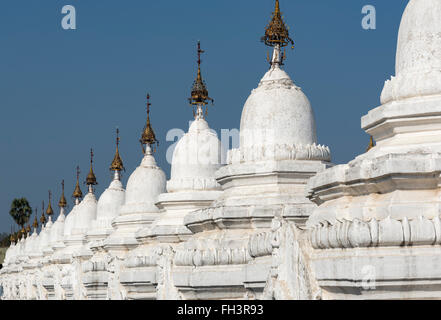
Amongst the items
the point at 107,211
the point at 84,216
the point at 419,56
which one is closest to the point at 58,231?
A: the point at 84,216

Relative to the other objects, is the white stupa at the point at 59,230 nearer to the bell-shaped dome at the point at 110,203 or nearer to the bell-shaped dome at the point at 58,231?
the bell-shaped dome at the point at 58,231

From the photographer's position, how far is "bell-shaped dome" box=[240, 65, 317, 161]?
19.4 m

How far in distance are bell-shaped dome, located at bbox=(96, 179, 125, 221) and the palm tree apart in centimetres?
8013

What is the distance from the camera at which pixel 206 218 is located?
19547mm

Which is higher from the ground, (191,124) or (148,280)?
(191,124)

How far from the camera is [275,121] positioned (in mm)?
19406

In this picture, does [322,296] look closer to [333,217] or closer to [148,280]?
[333,217]

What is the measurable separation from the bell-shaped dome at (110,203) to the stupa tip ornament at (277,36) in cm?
1738

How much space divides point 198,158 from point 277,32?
17.4 ft

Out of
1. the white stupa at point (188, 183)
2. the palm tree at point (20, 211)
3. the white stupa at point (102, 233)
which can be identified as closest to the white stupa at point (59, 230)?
the white stupa at point (102, 233)

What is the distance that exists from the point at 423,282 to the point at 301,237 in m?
2.27

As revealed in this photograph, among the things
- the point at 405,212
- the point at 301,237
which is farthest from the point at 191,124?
the point at 405,212
